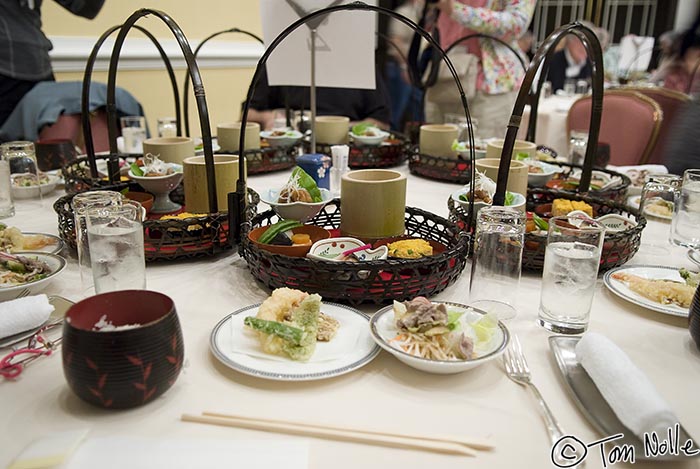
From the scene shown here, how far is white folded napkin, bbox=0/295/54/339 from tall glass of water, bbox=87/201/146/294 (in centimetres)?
11

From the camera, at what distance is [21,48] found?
230 cm

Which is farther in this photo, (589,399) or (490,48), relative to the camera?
(490,48)

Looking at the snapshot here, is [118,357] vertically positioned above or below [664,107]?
below

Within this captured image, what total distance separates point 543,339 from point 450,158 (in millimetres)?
1023

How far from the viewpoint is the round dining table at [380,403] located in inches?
23.3

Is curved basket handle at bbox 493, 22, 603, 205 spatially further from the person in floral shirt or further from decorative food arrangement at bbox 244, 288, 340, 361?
the person in floral shirt

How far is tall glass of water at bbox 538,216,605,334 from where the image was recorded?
84cm

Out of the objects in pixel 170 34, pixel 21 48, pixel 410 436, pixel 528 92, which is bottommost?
pixel 410 436

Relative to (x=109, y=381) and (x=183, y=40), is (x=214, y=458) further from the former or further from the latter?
(x=183, y=40)

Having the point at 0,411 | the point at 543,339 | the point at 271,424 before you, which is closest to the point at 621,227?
the point at 543,339

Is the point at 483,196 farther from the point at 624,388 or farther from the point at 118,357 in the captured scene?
the point at 118,357

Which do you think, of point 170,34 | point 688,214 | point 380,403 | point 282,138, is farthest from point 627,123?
point 170,34

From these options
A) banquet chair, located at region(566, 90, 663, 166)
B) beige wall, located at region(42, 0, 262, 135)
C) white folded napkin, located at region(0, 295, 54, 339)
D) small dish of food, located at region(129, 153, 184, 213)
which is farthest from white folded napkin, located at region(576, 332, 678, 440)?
beige wall, located at region(42, 0, 262, 135)

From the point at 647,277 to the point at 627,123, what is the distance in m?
1.62
